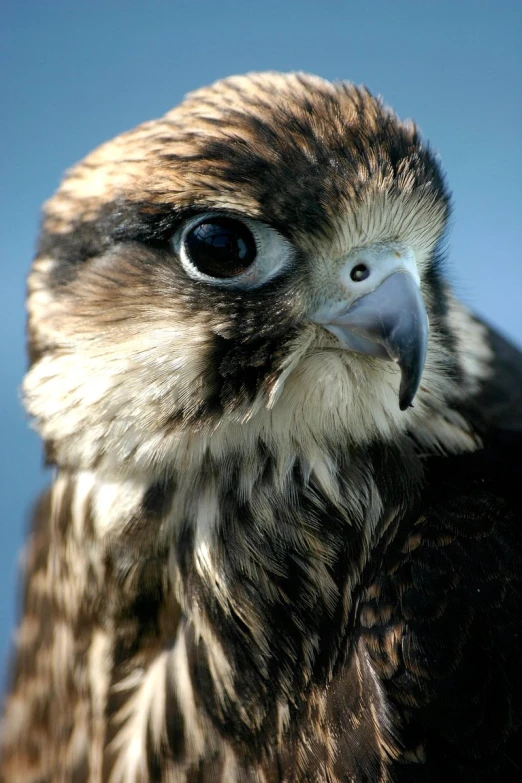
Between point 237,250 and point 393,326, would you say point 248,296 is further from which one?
point 393,326

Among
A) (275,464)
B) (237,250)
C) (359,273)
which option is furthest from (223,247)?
(275,464)

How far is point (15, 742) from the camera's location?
1709 millimetres

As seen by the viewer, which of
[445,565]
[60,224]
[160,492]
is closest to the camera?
[445,565]

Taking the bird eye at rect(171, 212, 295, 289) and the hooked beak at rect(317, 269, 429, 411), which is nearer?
the hooked beak at rect(317, 269, 429, 411)

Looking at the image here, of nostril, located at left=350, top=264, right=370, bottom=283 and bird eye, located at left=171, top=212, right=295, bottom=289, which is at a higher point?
bird eye, located at left=171, top=212, right=295, bottom=289

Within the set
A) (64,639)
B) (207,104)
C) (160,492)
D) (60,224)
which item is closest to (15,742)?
(64,639)

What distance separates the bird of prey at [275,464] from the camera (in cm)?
128

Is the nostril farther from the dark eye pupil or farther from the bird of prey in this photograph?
the dark eye pupil

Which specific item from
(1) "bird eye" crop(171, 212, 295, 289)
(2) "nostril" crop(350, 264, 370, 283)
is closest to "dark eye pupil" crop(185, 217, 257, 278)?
(1) "bird eye" crop(171, 212, 295, 289)

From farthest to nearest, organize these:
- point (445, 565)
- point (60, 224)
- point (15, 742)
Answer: point (15, 742) < point (60, 224) < point (445, 565)

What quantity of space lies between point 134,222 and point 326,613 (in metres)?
0.75

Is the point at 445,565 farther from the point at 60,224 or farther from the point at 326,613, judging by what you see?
the point at 60,224

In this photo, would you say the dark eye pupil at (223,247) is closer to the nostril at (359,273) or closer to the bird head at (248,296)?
the bird head at (248,296)

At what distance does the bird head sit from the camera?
1.32m
